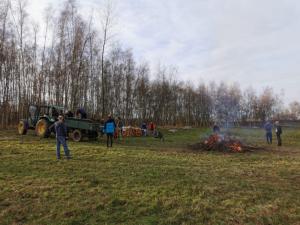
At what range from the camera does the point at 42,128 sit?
14805mm

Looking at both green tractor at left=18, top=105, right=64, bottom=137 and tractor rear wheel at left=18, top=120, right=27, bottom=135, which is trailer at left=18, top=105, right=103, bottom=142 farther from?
tractor rear wheel at left=18, top=120, right=27, bottom=135

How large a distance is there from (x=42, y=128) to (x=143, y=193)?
38.1 ft

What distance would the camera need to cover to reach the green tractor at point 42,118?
14.7m

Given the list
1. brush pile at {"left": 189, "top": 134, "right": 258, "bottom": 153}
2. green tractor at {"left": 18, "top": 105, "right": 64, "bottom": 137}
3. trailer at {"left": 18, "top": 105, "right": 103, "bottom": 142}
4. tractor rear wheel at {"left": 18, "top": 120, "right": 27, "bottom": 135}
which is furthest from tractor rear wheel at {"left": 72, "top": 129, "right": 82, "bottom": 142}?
brush pile at {"left": 189, "top": 134, "right": 258, "bottom": 153}

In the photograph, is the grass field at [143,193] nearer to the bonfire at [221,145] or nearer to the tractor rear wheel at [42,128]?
the bonfire at [221,145]

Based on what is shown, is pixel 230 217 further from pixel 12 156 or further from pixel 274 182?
pixel 12 156

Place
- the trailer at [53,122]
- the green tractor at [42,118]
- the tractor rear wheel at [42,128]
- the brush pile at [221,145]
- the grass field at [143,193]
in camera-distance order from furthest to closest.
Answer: the green tractor at [42,118] → the tractor rear wheel at [42,128] → the trailer at [53,122] → the brush pile at [221,145] → the grass field at [143,193]

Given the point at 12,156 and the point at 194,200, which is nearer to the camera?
the point at 194,200

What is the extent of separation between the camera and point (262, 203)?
4727 mm

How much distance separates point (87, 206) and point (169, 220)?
1505 mm

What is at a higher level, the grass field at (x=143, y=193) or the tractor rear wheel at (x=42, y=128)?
the tractor rear wheel at (x=42, y=128)

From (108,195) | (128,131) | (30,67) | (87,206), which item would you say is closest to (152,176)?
(108,195)

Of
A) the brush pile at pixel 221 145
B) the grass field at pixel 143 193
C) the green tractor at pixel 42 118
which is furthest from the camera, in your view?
the green tractor at pixel 42 118

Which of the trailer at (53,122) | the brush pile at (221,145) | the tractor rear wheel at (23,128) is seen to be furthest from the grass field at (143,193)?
the tractor rear wheel at (23,128)
